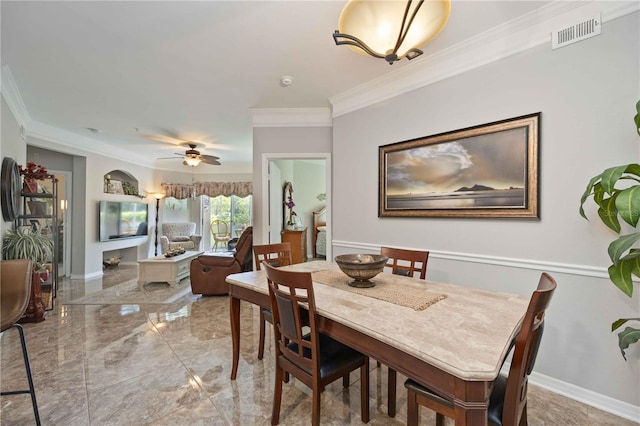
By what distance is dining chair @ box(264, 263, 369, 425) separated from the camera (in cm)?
140

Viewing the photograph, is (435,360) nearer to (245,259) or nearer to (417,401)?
(417,401)

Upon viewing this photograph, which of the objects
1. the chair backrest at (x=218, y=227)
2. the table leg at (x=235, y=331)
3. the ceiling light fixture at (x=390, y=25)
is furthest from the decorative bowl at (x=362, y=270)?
the chair backrest at (x=218, y=227)

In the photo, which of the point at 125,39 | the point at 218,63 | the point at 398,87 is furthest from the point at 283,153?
the point at 125,39

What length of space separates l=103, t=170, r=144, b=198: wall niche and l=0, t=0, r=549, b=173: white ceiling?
1.91 m

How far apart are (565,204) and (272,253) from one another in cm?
225

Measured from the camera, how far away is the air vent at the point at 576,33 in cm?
183

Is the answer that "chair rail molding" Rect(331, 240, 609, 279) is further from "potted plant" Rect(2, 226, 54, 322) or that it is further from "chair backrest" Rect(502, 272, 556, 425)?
"potted plant" Rect(2, 226, 54, 322)

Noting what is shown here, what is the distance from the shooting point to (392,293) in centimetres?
161

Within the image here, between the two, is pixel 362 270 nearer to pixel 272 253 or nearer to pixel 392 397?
pixel 392 397

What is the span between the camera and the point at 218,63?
2.66m

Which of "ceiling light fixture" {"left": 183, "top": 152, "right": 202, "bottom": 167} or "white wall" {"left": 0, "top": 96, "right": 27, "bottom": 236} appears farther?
"ceiling light fixture" {"left": 183, "top": 152, "right": 202, "bottom": 167}

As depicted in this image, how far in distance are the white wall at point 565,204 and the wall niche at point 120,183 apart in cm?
642

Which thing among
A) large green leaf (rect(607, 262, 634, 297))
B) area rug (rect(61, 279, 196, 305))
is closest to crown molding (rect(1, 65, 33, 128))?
area rug (rect(61, 279, 196, 305))

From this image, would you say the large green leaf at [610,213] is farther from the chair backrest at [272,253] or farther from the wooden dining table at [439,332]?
the chair backrest at [272,253]
